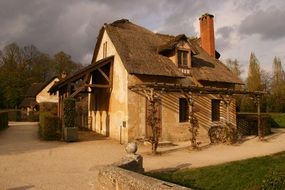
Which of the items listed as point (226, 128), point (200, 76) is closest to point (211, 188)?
point (226, 128)

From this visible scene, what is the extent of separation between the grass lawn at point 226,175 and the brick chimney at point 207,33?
1548cm

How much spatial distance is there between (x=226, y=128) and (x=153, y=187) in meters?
13.0

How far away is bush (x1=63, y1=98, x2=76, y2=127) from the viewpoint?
17677 mm

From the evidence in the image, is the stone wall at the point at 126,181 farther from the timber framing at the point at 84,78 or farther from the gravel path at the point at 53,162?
the timber framing at the point at 84,78

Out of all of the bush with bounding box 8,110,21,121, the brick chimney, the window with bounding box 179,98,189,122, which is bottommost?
the bush with bounding box 8,110,21,121

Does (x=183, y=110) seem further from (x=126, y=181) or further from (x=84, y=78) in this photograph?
(x=126, y=181)

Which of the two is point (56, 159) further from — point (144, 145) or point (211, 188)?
point (211, 188)

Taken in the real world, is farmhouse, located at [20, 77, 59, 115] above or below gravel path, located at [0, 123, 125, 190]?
above

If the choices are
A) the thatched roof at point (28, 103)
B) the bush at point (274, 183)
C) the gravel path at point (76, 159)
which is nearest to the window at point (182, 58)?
the gravel path at point (76, 159)

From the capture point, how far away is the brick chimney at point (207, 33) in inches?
993

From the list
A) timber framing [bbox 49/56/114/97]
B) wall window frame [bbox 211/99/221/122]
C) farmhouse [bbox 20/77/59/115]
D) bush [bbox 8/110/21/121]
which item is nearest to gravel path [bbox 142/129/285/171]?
wall window frame [bbox 211/99/221/122]

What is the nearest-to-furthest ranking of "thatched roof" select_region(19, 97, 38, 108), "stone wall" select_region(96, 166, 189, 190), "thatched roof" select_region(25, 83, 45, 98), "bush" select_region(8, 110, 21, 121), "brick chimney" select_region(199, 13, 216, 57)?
1. "stone wall" select_region(96, 166, 189, 190)
2. "brick chimney" select_region(199, 13, 216, 57)
3. "bush" select_region(8, 110, 21, 121)
4. "thatched roof" select_region(25, 83, 45, 98)
5. "thatched roof" select_region(19, 97, 38, 108)

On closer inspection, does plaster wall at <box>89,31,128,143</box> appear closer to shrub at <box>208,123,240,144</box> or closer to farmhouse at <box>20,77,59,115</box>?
shrub at <box>208,123,240,144</box>

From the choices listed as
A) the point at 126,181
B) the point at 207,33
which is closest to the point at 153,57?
the point at 207,33
